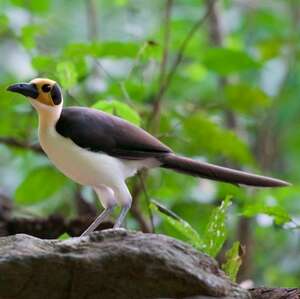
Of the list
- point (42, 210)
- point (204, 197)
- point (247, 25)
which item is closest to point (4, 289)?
point (204, 197)

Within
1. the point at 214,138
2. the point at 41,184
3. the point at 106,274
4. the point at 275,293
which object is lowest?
the point at 41,184

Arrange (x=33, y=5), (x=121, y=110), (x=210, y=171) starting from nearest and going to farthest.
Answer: (x=210, y=171) < (x=121, y=110) < (x=33, y=5)

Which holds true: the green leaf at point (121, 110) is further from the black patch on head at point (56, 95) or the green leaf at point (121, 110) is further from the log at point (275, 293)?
the log at point (275, 293)

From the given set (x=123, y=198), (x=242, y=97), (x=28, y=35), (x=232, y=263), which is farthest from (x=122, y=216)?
(x=242, y=97)

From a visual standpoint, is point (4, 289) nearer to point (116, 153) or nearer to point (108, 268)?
point (108, 268)

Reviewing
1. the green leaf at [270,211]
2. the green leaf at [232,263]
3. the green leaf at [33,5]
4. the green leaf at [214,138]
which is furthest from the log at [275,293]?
the green leaf at [33,5]

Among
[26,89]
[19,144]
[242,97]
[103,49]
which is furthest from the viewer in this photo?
[242,97]

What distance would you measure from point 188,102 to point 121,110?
4.54 ft

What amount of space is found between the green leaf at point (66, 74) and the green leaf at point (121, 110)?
0.10 m

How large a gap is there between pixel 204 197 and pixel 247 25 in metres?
1.13

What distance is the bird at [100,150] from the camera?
172cm

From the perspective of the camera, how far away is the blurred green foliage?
97.2 inches

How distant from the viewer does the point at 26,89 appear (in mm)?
1706

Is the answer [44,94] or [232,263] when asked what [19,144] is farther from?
[232,263]
